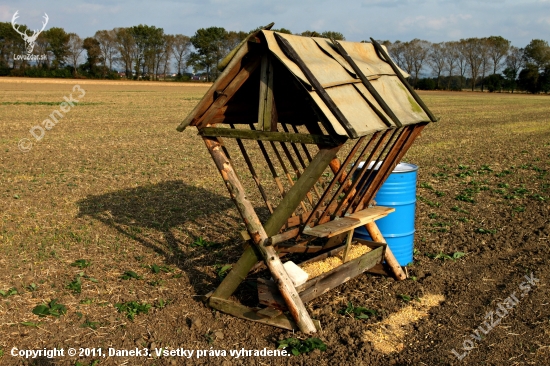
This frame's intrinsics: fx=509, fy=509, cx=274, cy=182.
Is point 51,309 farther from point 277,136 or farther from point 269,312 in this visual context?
point 277,136

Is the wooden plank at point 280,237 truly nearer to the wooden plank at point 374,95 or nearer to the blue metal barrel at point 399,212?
the wooden plank at point 374,95

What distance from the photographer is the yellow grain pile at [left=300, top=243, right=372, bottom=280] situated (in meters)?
5.33

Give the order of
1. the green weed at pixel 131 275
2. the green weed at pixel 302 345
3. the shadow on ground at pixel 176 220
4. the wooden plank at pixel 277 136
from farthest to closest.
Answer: the shadow on ground at pixel 176 220 → the green weed at pixel 131 275 → the green weed at pixel 302 345 → the wooden plank at pixel 277 136

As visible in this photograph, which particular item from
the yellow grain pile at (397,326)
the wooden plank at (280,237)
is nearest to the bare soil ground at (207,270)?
the yellow grain pile at (397,326)

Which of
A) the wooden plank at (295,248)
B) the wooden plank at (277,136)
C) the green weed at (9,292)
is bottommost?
the green weed at (9,292)

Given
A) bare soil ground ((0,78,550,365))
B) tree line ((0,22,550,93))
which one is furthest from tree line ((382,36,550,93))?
bare soil ground ((0,78,550,365))

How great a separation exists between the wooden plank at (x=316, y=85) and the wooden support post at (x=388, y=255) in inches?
81.0

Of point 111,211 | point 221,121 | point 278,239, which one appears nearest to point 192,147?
point 111,211

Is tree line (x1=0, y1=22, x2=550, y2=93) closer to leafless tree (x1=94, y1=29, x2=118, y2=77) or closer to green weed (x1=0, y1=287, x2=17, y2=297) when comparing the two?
leafless tree (x1=94, y1=29, x2=118, y2=77)

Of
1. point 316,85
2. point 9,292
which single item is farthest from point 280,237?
point 9,292

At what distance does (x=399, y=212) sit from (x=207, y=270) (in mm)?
2319

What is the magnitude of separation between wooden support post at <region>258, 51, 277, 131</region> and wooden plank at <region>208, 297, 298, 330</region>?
1.67 meters

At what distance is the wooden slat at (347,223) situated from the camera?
14.5ft

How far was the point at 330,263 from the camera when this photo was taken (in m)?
5.51
